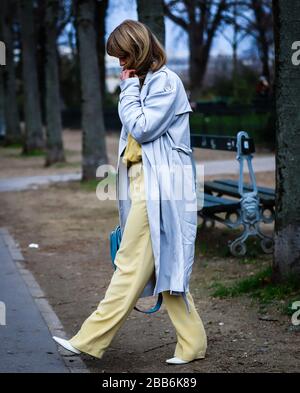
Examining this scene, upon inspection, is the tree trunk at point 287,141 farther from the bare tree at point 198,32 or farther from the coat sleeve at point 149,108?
the bare tree at point 198,32

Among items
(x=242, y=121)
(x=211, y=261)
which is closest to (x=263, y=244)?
(x=211, y=261)

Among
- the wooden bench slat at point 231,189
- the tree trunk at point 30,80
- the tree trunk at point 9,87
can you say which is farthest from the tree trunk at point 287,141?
the tree trunk at point 9,87

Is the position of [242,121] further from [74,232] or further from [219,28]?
[219,28]

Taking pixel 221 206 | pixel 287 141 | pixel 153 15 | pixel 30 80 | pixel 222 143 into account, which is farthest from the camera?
pixel 30 80

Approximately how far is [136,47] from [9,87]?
26.7 meters

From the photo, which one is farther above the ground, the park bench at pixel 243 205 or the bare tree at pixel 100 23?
the bare tree at pixel 100 23

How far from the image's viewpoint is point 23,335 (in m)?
5.68

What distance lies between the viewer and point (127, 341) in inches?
222

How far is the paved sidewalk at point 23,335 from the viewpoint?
16.2 ft

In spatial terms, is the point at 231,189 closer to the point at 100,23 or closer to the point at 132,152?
the point at 132,152

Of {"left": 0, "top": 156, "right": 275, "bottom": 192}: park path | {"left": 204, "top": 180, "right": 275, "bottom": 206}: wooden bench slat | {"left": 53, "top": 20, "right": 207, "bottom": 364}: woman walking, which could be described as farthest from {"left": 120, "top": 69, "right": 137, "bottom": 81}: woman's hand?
{"left": 0, "top": 156, "right": 275, "bottom": 192}: park path

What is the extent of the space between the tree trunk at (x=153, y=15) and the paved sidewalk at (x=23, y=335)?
13.3ft

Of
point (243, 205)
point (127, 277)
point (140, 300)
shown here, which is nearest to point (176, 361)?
point (127, 277)
